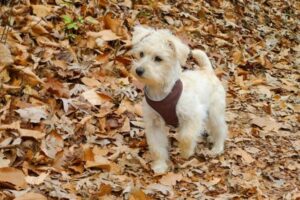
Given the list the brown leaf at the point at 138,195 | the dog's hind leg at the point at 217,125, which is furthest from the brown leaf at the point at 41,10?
the brown leaf at the point at 138,195

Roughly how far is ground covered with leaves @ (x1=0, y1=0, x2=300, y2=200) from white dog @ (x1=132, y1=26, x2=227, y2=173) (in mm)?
239

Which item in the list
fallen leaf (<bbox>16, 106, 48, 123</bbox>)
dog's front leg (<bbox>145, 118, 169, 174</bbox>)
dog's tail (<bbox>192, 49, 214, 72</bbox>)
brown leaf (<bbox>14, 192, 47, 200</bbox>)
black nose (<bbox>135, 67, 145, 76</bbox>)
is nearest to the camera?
brown leaf (<bbox>14, 192, 47, 200</bbox>)

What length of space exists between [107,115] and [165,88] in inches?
36.8

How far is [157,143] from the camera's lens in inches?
236

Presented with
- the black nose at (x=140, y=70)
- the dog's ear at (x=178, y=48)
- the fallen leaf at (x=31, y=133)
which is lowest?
the fallen leaf at (x=31, y=133)

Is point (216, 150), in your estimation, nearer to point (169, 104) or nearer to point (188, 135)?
point (188, 135)

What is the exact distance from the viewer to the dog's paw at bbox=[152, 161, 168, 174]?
583cm

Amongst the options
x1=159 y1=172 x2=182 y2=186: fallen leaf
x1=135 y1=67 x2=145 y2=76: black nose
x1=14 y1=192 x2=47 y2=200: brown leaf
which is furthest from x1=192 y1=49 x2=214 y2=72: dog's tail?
x1=14 y1=192 x2=47 y2=200: brown leaf

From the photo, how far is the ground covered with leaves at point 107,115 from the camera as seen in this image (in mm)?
5234

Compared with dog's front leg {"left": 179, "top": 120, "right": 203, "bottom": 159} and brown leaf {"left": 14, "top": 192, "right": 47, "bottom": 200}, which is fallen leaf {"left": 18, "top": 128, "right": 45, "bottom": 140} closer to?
brown leaf {"left": 14, "top": 192, "right": 47, "bottom": 200}

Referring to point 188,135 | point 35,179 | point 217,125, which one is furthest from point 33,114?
point 217,125

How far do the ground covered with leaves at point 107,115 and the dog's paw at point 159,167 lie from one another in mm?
69

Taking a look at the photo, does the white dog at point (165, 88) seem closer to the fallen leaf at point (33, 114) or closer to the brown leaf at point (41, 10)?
the fallen leaf at point (33, 114)

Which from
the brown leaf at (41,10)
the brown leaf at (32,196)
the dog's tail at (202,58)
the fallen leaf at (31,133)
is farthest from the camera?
the brown leaf at (41,10)
